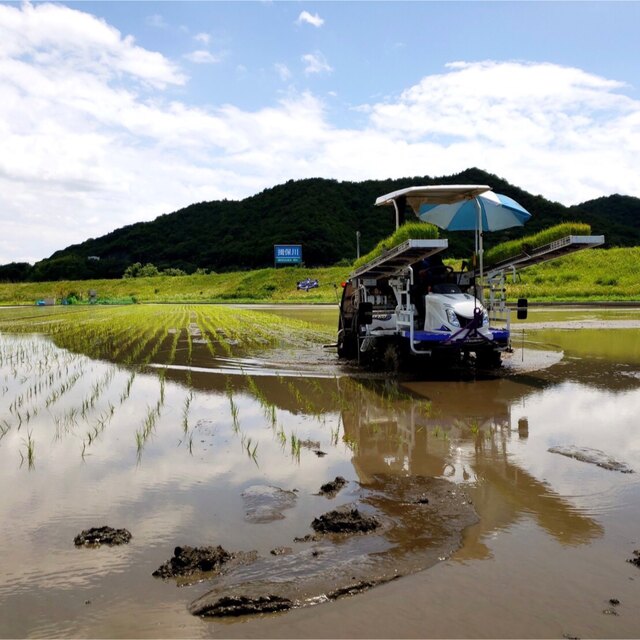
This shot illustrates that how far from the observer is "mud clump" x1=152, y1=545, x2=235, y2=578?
10.9 feet

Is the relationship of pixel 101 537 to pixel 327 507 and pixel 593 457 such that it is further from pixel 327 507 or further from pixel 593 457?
pixel 593 457

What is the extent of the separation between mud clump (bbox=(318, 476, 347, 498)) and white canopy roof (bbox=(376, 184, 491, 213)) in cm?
659

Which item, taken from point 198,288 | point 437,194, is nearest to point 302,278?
point 198,288

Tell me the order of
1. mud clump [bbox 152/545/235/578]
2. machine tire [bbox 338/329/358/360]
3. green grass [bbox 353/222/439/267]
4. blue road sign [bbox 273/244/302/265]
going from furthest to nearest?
1. blue road sign [bbox 273/244/302/265]
2. machine tire [bbox 338/329/358/360]
3. green grass [bbox 353/222/439/267]
4. mud clump [bbox 152/545/235/578]

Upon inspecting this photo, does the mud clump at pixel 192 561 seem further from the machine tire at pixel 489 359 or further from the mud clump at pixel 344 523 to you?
the machine tire at pixel 489 359

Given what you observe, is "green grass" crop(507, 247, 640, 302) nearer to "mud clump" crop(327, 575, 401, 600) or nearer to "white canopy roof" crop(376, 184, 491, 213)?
"white canopy roof" crop(376, 184, 491, 213)

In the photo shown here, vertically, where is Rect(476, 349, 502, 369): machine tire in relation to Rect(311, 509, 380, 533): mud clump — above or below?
above

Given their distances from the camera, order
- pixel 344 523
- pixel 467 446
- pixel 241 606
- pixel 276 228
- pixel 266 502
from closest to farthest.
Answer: pixel 241 606, pixel 344 523, pixel 266 502, pixel 467 446, pixel 276 228

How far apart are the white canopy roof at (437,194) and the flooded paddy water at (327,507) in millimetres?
3343

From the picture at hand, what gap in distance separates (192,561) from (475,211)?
10.2m

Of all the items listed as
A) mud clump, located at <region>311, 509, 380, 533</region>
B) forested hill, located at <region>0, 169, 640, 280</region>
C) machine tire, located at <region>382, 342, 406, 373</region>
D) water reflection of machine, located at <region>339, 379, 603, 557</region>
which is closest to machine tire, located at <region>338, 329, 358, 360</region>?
machine tire, located at <region>382, 342, 406, 373</region>

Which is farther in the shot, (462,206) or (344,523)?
(462,206)

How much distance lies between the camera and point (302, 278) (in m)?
67.1

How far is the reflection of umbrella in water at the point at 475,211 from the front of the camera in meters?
10.8
